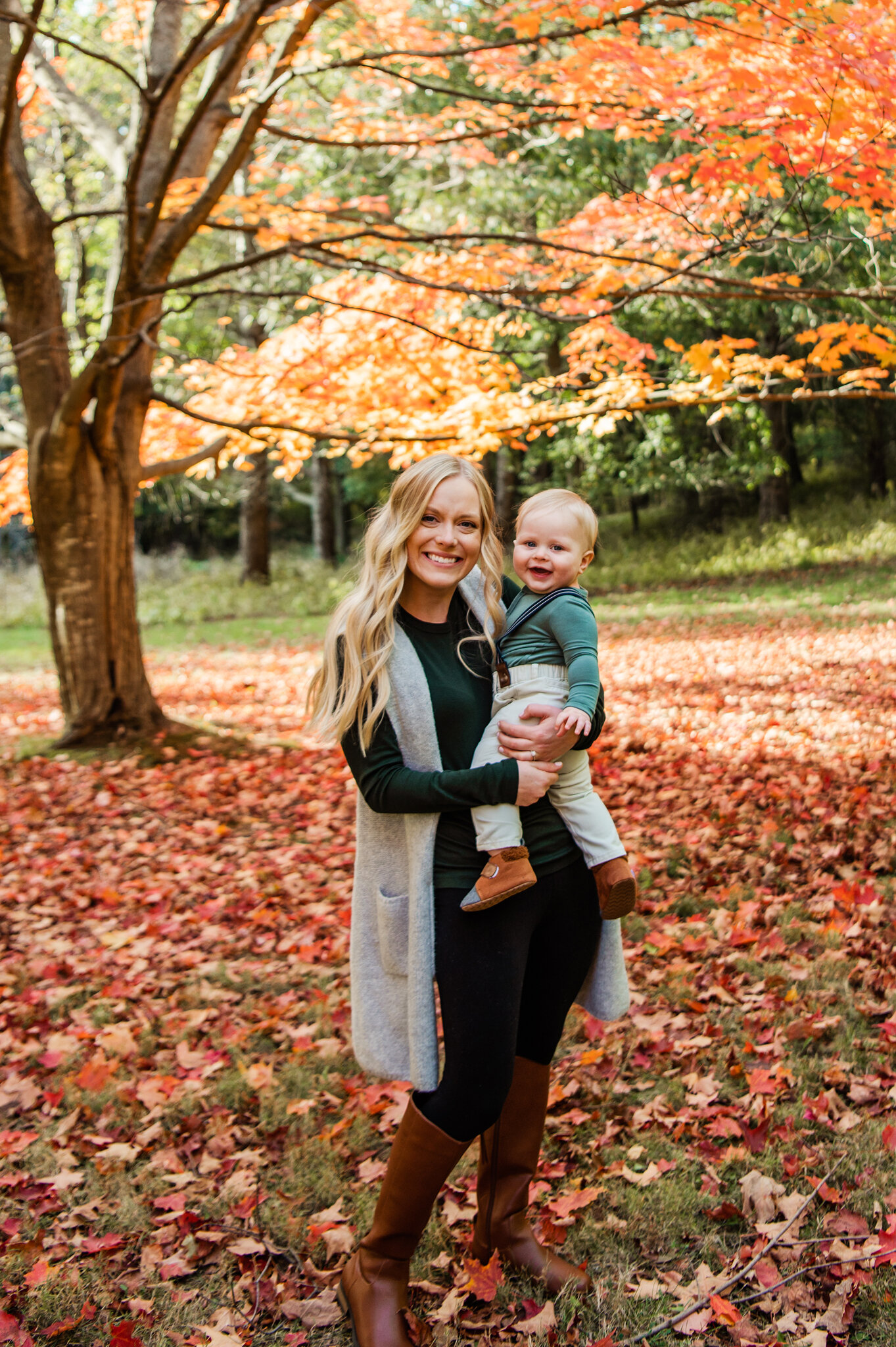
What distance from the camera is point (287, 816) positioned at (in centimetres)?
665

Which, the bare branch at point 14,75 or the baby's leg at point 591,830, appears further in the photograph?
the bare branch at point 14,75

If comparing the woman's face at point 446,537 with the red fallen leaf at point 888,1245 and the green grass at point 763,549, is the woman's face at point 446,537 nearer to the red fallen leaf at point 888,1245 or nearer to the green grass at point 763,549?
the red fallen leaf at point 888,1245

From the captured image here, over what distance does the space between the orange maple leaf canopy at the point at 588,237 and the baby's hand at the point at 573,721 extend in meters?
2.87

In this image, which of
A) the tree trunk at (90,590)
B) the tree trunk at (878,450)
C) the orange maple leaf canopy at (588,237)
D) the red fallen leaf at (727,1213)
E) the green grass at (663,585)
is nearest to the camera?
the red fallen leaf at (727,1213)

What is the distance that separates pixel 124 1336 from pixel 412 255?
34.7 ft

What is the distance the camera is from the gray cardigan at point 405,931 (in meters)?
2.22

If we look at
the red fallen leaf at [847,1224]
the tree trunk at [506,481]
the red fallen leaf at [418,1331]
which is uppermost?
the tree trunk at [506,481]

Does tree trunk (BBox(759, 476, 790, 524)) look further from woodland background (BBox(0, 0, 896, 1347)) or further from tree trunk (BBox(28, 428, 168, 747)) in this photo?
tree trunk (BBox(28, 428, 168, 747))

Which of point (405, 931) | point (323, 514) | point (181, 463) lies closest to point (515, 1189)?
point (405, 931)

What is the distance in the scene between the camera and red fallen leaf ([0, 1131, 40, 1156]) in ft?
10.9

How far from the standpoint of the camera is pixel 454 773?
2.13m

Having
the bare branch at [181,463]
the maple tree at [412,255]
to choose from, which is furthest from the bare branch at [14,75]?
the bare branch at [181,463]

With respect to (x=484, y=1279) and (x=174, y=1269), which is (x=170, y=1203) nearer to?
(x=174, y=1269)

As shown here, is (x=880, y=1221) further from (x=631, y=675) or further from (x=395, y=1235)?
(x=631, y=675)
